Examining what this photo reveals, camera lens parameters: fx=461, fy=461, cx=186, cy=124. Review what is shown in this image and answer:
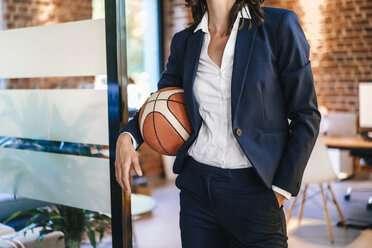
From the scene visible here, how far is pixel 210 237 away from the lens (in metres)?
1.31

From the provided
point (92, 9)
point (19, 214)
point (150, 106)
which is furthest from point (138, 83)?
point (150, 106)

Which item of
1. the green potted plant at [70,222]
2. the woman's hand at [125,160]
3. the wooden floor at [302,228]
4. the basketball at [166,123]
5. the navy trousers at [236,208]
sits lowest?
the wooden floor at [302,228]

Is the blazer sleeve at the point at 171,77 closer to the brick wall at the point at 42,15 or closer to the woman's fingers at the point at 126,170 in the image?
the woman's fingers at the point at 126,170

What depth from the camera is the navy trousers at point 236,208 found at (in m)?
1.21

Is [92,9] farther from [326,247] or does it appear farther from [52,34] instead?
[326,247]

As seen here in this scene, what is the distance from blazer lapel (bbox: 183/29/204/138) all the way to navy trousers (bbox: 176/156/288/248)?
0.13 metres

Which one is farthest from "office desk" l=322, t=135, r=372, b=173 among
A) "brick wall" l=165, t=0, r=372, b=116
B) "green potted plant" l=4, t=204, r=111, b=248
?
"green potted plant" l=4, t=204, r=111, b=248

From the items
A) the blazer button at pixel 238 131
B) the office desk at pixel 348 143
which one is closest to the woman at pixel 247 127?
the blazer button at pixel 238 131

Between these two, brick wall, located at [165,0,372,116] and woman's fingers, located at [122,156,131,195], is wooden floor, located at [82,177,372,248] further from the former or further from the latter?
woman's fingers, located at [122,156,131,195]

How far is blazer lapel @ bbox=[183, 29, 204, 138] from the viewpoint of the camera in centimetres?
130

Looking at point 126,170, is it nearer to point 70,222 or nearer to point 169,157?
point 70,222

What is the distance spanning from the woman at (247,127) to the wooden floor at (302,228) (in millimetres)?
2126

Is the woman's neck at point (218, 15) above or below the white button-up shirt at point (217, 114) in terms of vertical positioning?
above

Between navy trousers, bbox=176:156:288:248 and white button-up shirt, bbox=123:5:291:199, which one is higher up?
white button-up shirt, bbox=123:5:291:199
